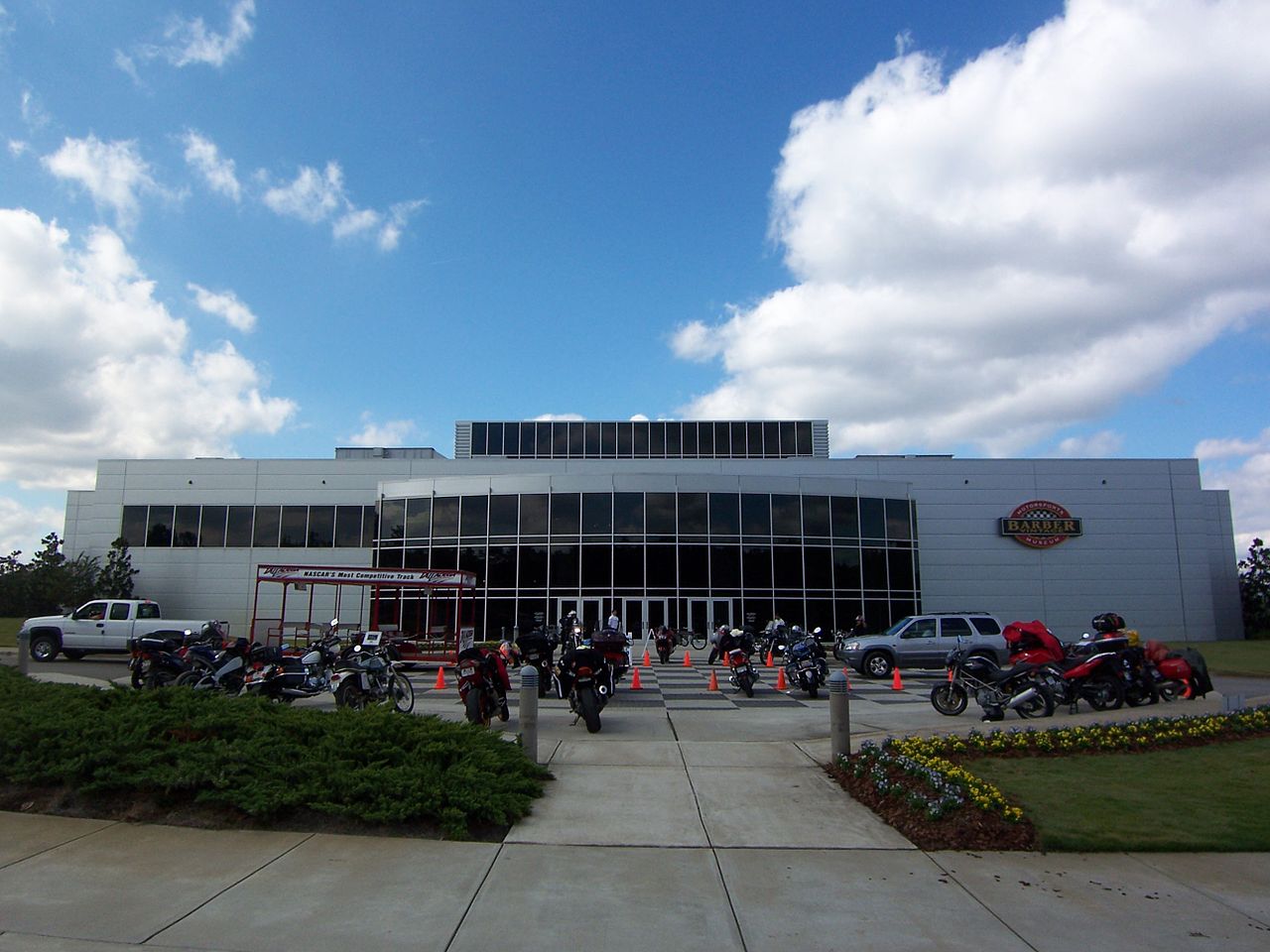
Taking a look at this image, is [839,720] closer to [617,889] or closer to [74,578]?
[617,889]

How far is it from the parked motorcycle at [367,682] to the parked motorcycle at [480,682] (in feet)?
5.70

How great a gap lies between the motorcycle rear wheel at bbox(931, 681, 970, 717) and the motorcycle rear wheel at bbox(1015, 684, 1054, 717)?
0.94 m

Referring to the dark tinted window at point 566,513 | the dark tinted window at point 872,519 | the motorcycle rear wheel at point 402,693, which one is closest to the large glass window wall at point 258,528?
the dark tinted window at point 566,513

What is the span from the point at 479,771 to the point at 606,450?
48720 millimetres

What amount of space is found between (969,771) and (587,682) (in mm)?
5447

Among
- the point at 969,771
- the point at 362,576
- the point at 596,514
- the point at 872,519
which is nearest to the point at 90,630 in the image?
the point at 362,576

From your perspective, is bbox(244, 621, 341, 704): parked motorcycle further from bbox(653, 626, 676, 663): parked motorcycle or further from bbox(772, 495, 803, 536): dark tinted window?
bbox(772, 495, 803, 536): dark tinted window

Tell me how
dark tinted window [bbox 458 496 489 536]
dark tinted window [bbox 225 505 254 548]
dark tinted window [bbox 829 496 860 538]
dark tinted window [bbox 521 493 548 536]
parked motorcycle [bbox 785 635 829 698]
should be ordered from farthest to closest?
dark tinted window [bbox 225 505 254 548]
dark tinted window [bbox 829 496 860 538]
dark tinted window [bbox 458 496 489 536]
dark tinted window [bbox 521 493 548 536]
parked motorcycle [bbox 785 635 829 698]

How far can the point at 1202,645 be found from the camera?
133 feet

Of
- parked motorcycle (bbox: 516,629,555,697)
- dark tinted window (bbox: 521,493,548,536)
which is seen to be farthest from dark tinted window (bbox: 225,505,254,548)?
parked motorcycle (bbox: 516,629,555,697)

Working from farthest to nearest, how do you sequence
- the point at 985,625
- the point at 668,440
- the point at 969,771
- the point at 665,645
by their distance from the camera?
the point at 668,440
the point at 665,645
the point at 985,625
the point at 969,771

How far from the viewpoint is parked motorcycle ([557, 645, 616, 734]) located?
12.4m

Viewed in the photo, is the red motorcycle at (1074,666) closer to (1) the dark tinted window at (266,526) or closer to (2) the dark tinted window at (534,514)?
(2) the dark tinted window at (534,514)

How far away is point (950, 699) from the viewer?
14.5 m
